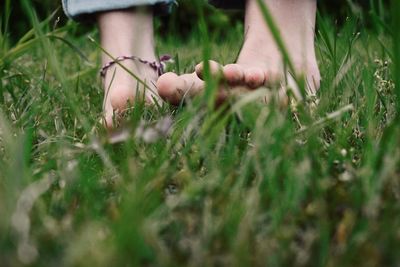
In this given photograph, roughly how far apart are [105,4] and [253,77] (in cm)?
45

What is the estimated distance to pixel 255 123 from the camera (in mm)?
744

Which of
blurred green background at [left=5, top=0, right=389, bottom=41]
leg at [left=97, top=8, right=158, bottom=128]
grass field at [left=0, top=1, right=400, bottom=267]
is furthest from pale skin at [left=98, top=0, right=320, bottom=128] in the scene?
blurred green background at [left=5, top=0, right=389, bottom=41]

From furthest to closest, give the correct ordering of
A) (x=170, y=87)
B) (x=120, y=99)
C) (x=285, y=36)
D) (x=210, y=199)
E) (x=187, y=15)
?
1. (x=187, y=15)
2. (x=285, y=36)
3. (x=120, y=99)
4. (x=170, y=87)
5. (x=210, y=199)

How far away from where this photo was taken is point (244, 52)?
126 centimetres

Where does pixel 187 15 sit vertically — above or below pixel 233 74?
below

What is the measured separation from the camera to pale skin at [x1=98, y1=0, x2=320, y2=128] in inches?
41.1

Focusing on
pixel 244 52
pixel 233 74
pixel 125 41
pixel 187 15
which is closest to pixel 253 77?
pixel 233 74

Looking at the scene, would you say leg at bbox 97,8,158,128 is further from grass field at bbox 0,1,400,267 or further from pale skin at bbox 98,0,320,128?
grass field at bbox 0,1,400,267

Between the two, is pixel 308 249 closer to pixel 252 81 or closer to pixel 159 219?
pixel 159 219

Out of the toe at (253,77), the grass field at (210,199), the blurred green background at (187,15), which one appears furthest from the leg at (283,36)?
the blurred green background at (187,15)

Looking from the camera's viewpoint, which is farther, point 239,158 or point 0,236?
point 239,158

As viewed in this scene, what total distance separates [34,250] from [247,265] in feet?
0.48

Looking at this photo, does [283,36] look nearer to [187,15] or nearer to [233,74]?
[233,74]

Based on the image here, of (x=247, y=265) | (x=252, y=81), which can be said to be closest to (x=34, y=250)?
(x=247, y=265)
